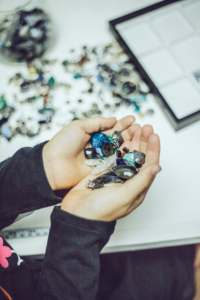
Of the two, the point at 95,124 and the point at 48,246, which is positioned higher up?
the point at 95,124

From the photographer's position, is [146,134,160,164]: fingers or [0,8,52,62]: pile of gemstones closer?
[146,134,160,164]: fingers

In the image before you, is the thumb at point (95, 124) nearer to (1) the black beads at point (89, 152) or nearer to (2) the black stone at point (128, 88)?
(1) the black beads at point (89, 152)

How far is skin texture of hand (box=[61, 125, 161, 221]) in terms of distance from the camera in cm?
48

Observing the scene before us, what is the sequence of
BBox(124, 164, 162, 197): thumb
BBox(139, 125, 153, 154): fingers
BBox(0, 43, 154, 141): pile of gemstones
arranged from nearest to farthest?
BBox(124, 164, 162, 197): thumb
BBox(139, 125, 153, 154): fingers
BBox(0, 43, 154, 141): pile of gemstones

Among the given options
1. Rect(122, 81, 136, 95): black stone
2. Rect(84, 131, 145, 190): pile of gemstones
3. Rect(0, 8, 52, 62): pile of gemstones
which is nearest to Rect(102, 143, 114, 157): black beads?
Rect(84, 131, 145, 190): pile of gemstones

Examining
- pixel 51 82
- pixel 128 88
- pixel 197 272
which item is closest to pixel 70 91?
pixel 51 82

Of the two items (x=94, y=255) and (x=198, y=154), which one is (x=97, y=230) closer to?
(x=94, y=255)

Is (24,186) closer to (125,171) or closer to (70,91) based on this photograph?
(125,171)

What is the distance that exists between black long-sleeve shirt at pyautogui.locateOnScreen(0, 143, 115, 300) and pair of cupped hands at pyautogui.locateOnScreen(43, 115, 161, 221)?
0.03 meters

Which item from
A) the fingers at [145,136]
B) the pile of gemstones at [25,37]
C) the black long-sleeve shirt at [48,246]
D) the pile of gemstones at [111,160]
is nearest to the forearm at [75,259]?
the black long-sleeve shirt at [48,246]

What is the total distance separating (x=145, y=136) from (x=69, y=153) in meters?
0.20

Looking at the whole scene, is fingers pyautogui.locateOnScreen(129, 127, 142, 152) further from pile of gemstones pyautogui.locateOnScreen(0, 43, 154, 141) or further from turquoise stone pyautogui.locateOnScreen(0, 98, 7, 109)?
turquoise stone pyautogui.locateOnScreen(0, 98, 7, 109)

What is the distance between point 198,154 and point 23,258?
0.57m

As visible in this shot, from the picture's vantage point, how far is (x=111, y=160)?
24.8 inches
